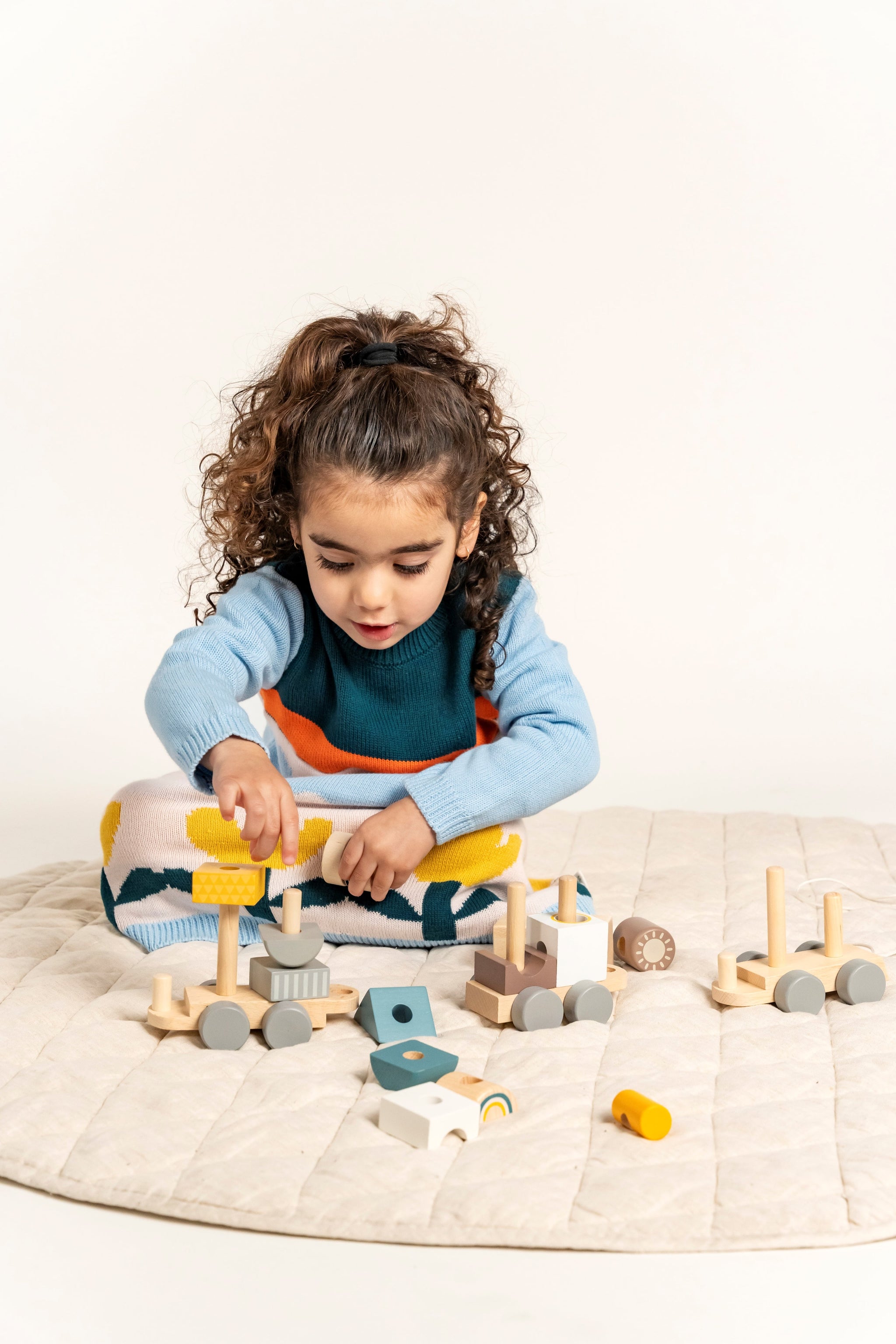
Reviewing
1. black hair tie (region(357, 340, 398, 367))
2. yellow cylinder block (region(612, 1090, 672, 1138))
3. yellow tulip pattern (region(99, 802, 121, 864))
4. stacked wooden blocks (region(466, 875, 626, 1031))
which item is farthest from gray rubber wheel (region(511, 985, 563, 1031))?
black hair tie (region(357, 340, 398, 367))

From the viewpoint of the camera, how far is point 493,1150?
44.7 inches

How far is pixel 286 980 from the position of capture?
4.62 ft

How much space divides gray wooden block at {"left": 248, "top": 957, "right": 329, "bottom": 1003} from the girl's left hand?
0.23 metres

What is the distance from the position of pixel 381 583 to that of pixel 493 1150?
2.33 ft

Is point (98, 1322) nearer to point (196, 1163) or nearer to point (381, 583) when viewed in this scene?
point (196, 1163)

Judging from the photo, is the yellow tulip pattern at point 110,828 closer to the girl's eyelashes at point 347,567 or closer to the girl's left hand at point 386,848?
the girl's left hand at point 386,848

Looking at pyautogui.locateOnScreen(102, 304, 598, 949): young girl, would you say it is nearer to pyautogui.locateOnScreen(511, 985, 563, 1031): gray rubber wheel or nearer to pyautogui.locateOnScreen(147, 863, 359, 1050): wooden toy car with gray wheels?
pyautogui.locateOnScreen(147, 863, 359, 1050): wooden toy car with gray wheels

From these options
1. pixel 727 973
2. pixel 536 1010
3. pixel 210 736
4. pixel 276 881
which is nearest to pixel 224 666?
pixel 210 736

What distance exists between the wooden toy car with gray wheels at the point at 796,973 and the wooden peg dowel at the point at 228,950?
520 millimetres

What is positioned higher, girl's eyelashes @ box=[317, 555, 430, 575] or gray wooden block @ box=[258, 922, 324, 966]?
girl's eyelashes @ box=[317, 555, 430, 575]

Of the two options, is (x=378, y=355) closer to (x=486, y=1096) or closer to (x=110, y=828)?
(x=110, y=828)

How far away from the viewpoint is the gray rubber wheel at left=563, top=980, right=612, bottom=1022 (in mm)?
1430

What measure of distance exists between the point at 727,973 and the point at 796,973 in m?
0.07

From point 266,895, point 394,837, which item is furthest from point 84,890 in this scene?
point 394,837
